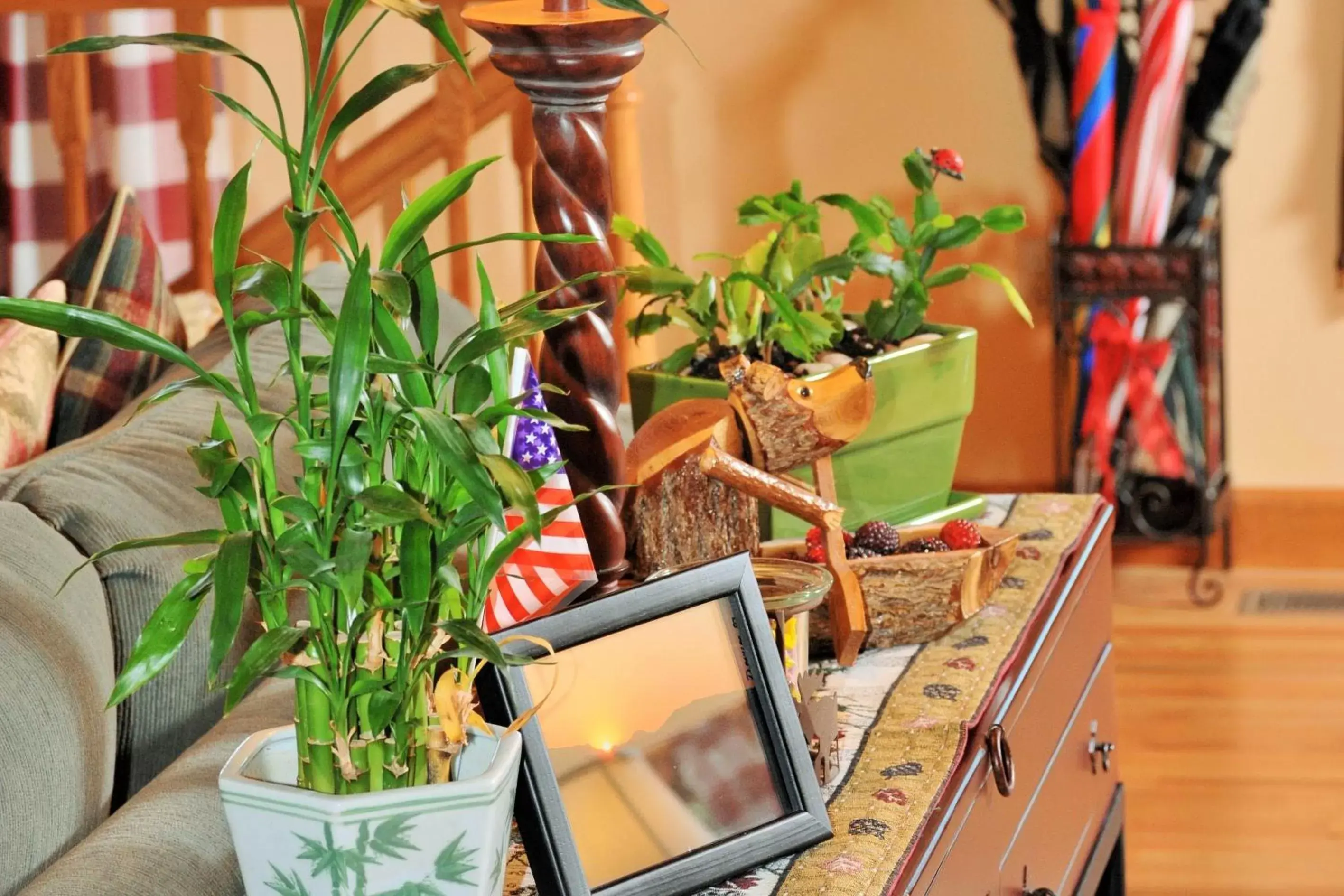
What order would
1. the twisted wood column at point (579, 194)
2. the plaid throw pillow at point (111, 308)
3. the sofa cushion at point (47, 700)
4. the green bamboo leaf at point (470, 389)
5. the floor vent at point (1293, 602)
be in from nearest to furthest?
the green bamboo leaf at point (470, 389) → the sofa cushion at point (47, 700) → the twisted wood column at point (579, 194) → the plaid throw pillow at point (111, 308) → the floor vent at point (1293, 602)

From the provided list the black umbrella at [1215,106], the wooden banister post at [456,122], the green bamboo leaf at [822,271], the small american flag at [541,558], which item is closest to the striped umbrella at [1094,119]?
the black umbrella at [1215,106]

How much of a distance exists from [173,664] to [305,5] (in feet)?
5.25

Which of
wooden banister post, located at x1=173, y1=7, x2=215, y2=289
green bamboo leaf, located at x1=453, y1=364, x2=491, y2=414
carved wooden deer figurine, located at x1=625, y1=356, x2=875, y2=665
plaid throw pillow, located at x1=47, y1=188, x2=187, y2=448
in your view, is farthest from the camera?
wooden banister post, located at x1=173, y1=7, x2=215, y2=289

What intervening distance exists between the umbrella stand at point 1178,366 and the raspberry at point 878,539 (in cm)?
193

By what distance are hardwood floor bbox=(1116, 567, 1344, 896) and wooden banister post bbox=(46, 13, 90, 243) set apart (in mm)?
1985

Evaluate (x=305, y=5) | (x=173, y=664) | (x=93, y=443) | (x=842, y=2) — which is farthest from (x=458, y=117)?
(x=173, y=664)

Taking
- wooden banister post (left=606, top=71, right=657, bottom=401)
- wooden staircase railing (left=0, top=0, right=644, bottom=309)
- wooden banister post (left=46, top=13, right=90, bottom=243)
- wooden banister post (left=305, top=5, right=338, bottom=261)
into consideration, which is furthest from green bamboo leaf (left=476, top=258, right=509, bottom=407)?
wooden banister post (left=46, top=13, right=90, bottom=243)

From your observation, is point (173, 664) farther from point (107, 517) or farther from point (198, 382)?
point (198, 382)

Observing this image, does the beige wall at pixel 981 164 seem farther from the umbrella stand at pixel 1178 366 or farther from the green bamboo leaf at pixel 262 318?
the green bamboo leaf at pixel 262 318

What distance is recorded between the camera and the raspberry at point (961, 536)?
125 cm

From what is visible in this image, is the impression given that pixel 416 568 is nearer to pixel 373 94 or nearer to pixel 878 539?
pixel 373 94

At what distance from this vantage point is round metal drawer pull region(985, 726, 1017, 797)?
1.09 metres

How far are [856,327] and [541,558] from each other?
0.51m

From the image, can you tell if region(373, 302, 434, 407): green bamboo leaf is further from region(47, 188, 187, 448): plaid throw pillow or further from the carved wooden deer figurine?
region(47, 188, 187, 448): plaid throw pillow
